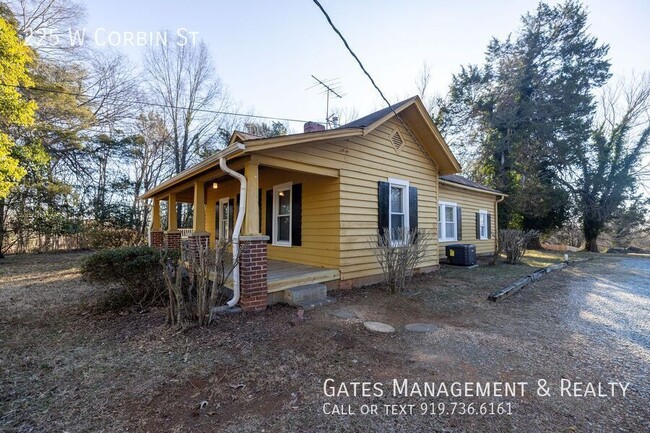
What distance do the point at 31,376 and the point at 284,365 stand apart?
243cm

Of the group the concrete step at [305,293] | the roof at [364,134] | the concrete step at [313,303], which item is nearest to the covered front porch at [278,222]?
the concrete step at [305,293]

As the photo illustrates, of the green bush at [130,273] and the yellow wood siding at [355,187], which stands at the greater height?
the yellow wood siding at [355,187]

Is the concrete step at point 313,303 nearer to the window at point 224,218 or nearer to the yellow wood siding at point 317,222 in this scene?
the yellow wood siding at point 317,222

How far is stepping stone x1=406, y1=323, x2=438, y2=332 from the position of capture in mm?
3991

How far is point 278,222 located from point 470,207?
8.22 metres

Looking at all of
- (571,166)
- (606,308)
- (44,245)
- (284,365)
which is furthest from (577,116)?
(44,245)

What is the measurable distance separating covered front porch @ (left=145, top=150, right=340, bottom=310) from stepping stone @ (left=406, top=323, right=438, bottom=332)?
6.90 ft

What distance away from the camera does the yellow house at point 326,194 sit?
15.4ft

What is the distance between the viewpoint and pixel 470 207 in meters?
11.7

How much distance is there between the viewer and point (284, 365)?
297 cm

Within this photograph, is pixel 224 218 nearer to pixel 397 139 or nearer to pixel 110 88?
pixel 397 139

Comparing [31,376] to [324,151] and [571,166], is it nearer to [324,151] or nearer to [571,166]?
[324,151]

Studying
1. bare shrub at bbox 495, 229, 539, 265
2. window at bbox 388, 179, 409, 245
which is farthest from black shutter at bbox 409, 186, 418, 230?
bare shrub at bbox 495, 229, 539, 265

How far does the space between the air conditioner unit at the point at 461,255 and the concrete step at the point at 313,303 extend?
598 centimetres
